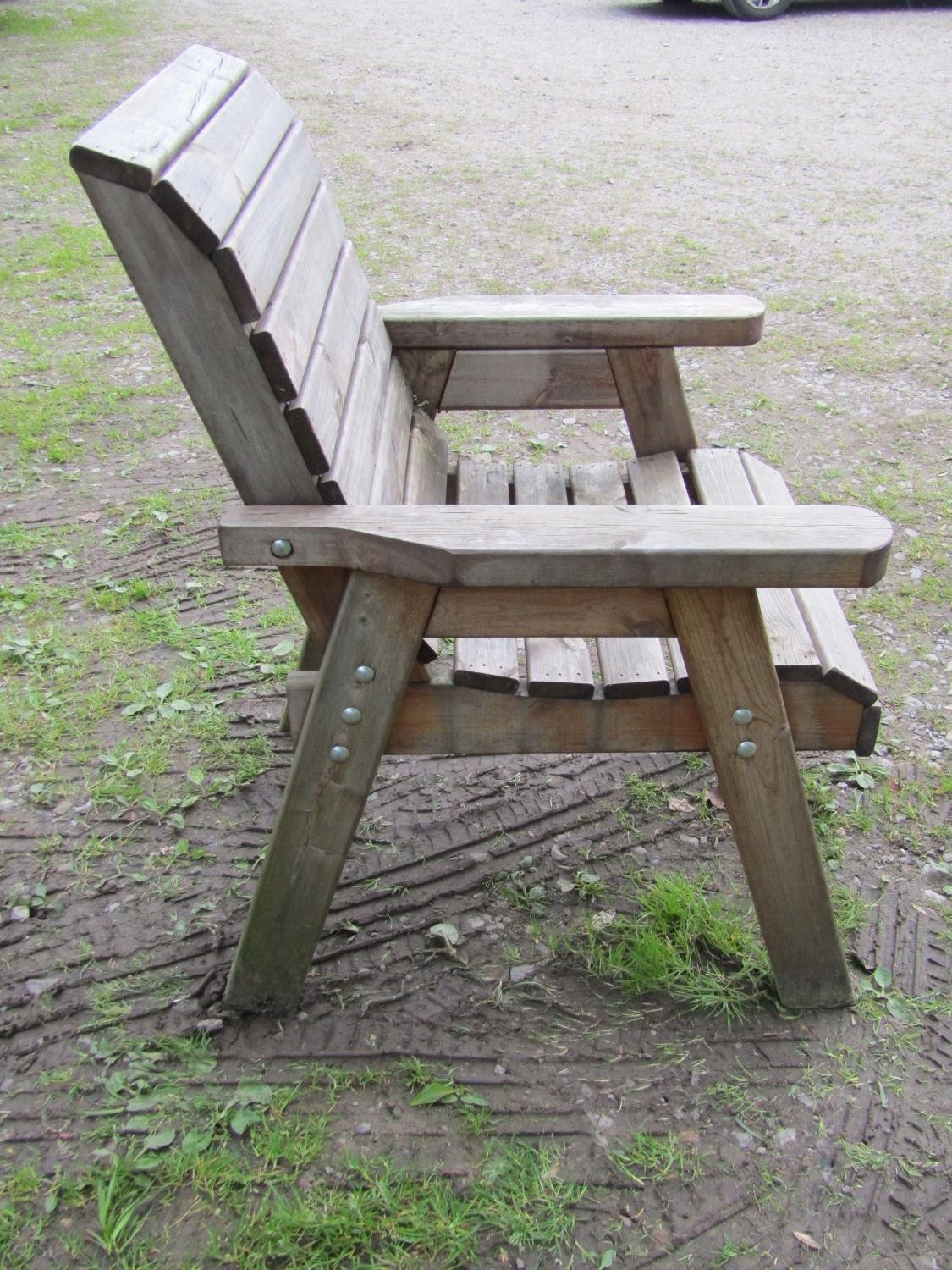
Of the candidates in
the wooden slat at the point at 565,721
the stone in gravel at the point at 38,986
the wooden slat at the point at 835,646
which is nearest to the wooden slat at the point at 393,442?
the wooden slat at the point at 565,721

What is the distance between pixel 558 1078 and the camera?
201cm

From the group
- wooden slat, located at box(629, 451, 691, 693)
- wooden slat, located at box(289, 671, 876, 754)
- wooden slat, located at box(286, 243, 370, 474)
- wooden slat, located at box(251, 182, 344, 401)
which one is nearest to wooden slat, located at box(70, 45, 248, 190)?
wooden slat, located at box(251, 182, 344, 401)

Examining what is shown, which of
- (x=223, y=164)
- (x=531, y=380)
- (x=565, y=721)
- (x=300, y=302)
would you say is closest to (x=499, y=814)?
(x=565, y=721)

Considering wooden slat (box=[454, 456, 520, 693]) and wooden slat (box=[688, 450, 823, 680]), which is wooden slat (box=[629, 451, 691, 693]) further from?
wooden slat (box=[454, 456, 520, 693])

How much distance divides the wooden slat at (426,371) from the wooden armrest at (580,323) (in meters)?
0.04

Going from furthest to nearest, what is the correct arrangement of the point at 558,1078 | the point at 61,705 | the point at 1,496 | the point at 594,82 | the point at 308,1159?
the point at 594,82, the point at 1,496, the point at 61,705, the point at 558,1078, the point at 308,1159

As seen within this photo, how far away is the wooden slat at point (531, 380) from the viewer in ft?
8.36

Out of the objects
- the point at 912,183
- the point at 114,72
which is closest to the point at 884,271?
the point at 912,183

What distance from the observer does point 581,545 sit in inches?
65.8

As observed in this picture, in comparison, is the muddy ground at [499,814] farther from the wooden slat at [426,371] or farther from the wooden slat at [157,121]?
the wooden slat at [157,121]

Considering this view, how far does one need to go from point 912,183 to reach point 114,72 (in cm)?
652

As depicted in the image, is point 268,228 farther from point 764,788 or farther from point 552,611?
point 764,788

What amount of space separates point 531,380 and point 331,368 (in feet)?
2.41

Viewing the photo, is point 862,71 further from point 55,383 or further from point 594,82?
point 55,383
